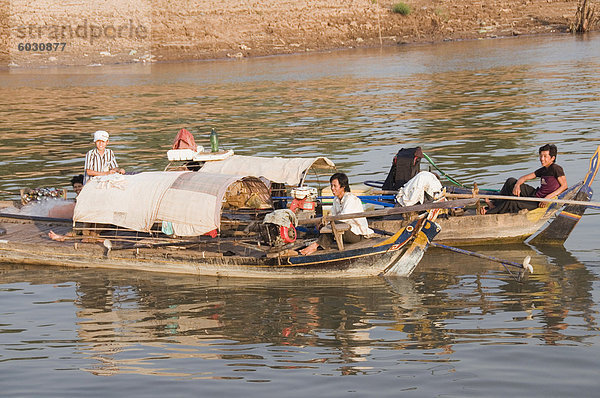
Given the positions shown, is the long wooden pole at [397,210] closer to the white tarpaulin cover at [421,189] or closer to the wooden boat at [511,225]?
the white tarpaulin cover at [421,189]

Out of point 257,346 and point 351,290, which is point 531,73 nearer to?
point 351,290

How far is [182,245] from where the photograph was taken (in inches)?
520

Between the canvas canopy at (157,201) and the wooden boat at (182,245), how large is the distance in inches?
0.6

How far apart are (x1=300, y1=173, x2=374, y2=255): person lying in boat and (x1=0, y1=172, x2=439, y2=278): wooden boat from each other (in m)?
0.18

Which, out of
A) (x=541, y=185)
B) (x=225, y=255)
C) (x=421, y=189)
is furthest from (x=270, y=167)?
(x=541, y=185)

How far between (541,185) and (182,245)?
586 centimetres

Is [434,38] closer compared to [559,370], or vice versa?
[559,370]

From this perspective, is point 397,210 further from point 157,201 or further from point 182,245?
point 157,201

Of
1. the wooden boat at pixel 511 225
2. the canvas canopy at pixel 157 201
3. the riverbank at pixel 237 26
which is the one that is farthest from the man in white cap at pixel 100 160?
the riverbank at pixel 237 26

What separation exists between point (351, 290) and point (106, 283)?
3912 millimetres

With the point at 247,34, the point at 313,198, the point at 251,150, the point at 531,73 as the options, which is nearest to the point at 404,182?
the point at 313,198

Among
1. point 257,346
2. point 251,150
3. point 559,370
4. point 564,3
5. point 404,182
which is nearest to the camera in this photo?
point 559,370

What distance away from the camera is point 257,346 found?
31.9 ft

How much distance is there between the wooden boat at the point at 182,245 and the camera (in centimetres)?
1189
